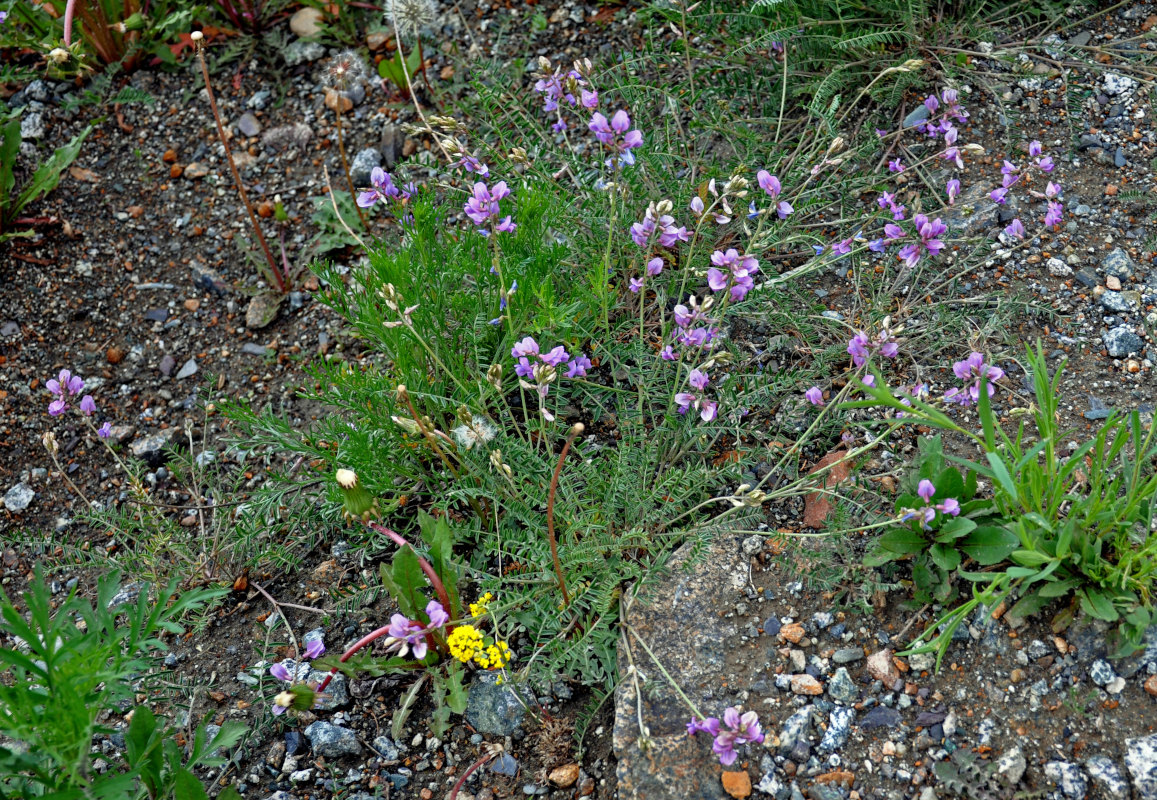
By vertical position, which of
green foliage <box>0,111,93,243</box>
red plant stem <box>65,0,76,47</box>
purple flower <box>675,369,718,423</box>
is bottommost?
purple flower <box>675,369,718,423</box>

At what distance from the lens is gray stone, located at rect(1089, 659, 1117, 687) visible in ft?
6.77

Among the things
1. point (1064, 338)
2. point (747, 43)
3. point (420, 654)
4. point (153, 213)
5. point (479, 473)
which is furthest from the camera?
point (153, 213)

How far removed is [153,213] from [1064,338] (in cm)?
363

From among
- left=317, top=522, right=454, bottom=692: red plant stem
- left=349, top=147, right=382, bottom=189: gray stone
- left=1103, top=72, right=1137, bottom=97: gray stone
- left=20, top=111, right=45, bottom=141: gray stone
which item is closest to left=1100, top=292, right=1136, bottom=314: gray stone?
left=1103, top=72, right=1137, bottom=97: gray stone

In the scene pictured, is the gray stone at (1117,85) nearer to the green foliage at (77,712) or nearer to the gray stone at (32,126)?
the green foliage at (77,712)

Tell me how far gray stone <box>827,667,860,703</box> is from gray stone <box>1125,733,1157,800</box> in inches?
22.7

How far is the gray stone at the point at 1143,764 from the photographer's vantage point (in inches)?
75.1

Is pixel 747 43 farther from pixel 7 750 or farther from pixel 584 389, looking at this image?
pixel 7 750

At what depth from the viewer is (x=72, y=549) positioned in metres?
2.83

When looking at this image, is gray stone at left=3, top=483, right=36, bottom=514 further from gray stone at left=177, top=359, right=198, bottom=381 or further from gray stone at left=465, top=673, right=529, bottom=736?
gray stone at left=465, top=673, right=529, bottom=736

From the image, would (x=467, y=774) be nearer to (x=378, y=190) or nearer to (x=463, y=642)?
(x=463, y=642)

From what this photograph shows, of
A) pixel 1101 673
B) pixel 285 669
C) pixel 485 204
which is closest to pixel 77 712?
pixel 285 669

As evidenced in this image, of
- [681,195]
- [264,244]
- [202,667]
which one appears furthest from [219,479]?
[681,195]

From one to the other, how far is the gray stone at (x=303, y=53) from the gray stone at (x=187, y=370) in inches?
65.8
